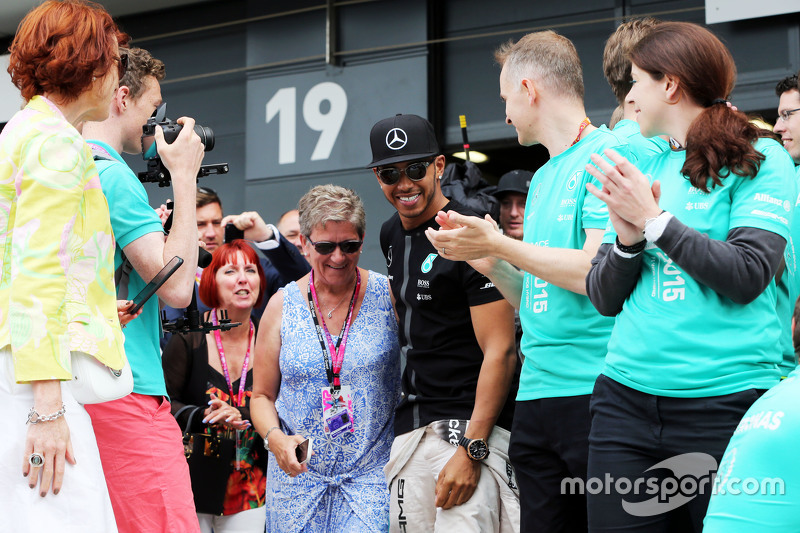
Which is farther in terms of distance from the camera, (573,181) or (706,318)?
(573,181)

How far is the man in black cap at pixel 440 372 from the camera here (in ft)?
10.6

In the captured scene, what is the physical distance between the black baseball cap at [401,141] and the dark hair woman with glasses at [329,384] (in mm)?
337

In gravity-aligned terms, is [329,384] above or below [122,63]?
below

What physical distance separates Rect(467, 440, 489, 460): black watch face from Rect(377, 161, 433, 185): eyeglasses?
1.02 meters

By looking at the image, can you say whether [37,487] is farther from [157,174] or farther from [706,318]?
[706,318]

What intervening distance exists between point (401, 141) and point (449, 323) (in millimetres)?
739

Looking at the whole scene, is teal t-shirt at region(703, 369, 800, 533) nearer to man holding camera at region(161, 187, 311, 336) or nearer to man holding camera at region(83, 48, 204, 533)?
man holding camera at region(83, 48, 204, 533)

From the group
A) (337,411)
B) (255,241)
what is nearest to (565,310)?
(337,411)

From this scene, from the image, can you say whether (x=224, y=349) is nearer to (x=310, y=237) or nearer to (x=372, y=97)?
(x=310, y=237)

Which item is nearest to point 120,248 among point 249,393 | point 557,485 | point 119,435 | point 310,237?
point 119,435

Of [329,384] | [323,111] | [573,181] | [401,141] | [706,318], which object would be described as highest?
[323,111]

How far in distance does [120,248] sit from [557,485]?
1501mm

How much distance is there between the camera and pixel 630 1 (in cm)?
690

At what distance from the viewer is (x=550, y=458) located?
2.82m
